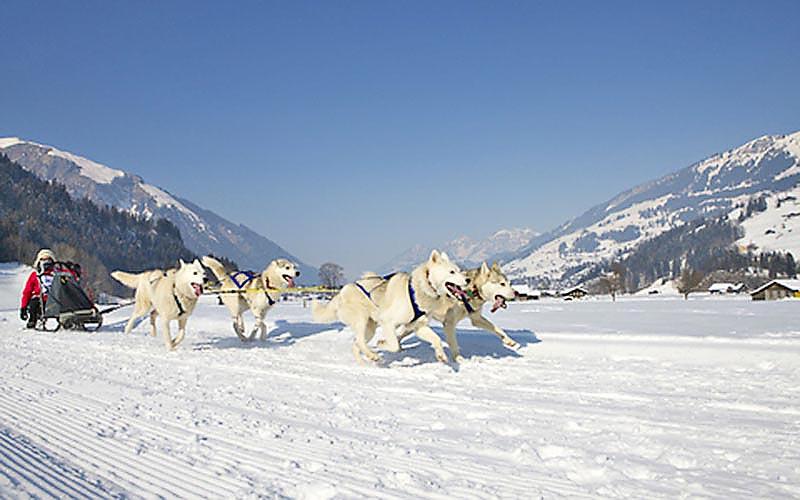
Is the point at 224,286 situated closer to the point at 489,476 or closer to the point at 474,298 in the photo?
the point at 474,298

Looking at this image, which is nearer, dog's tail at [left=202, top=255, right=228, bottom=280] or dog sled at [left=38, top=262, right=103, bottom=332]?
dog's tail at [left=202, top=255, right=228, bottom=280]

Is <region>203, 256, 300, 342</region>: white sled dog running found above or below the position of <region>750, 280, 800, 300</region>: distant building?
above

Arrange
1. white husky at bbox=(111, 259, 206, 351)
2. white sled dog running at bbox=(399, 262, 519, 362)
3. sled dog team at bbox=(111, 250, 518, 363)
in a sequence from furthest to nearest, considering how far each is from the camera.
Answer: white husky at bbox=(111, 259, 206, 351) < white sled dog running at bbox=(399, 262, 519, 362) < sled dog team at bbox=(111, 250, 518, 363)

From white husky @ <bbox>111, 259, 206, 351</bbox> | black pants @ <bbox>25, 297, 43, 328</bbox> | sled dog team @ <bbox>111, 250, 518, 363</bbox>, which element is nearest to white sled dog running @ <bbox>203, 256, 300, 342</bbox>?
sled dog team @ <bbox>111, 250, 518, 363</bbox>

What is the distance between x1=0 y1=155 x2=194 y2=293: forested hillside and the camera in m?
128

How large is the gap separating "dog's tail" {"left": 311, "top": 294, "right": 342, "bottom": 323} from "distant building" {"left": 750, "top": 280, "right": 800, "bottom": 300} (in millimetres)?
71801

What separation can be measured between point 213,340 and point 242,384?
6.47m

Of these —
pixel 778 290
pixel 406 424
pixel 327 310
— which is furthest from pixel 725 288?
pixel 406 424

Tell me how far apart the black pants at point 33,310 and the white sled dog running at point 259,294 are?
5.44 meters

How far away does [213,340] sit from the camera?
13.1 m

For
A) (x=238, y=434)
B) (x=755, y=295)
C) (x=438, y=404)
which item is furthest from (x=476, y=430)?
(x=755, y=295)

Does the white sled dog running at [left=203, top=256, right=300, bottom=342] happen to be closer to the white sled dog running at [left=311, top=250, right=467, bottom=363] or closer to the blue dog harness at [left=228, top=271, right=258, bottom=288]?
the blue dog harness at [left=228, top=271, right=258, bottom=288]

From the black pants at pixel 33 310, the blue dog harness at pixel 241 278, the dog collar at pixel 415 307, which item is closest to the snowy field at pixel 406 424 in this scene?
the dog collar at pixel 415 307

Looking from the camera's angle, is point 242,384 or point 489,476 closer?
point 489,476
